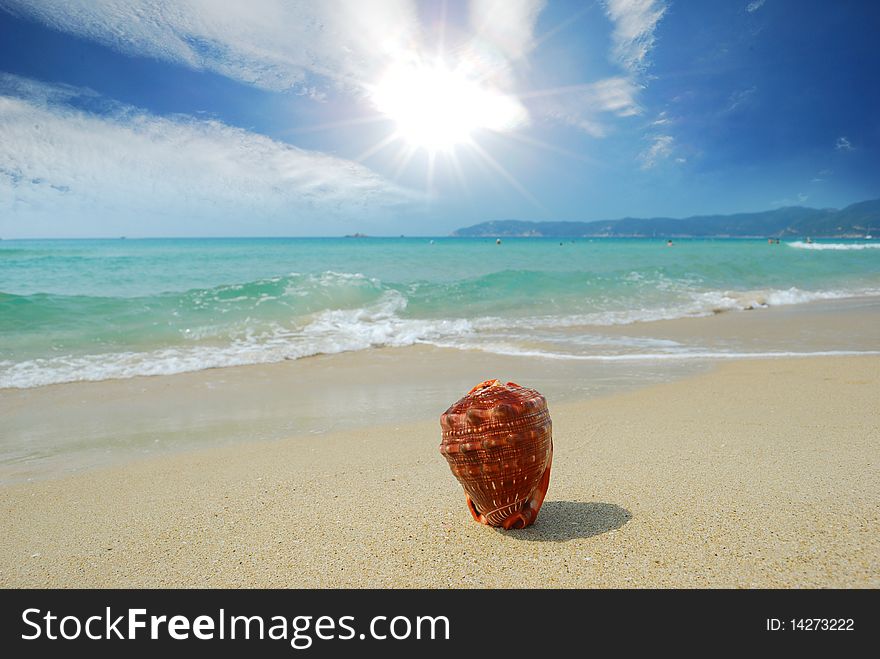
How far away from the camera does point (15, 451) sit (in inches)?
199

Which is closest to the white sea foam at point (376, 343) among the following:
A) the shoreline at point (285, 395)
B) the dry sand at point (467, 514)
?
the shoreline at point (285, 395)

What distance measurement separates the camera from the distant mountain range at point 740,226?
129 meters

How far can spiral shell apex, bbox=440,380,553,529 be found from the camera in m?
2.39

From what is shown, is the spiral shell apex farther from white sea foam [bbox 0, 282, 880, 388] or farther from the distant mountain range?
the distant mountain range

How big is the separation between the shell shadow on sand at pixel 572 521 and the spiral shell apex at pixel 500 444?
0.59 ft

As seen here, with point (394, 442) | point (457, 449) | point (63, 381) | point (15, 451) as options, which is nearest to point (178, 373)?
point (63, 381)

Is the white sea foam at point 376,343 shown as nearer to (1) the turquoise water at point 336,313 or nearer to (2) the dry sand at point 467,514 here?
(1) the turquoise water at point 336,313

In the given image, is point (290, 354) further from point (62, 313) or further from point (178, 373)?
point (62, 313)

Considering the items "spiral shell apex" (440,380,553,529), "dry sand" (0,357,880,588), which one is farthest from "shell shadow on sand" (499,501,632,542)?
"spiral shell apex" (440,380,553,529)

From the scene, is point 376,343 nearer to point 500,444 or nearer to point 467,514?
point 467,514

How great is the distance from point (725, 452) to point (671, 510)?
1280 mm

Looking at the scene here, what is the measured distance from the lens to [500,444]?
2381 millimetres
